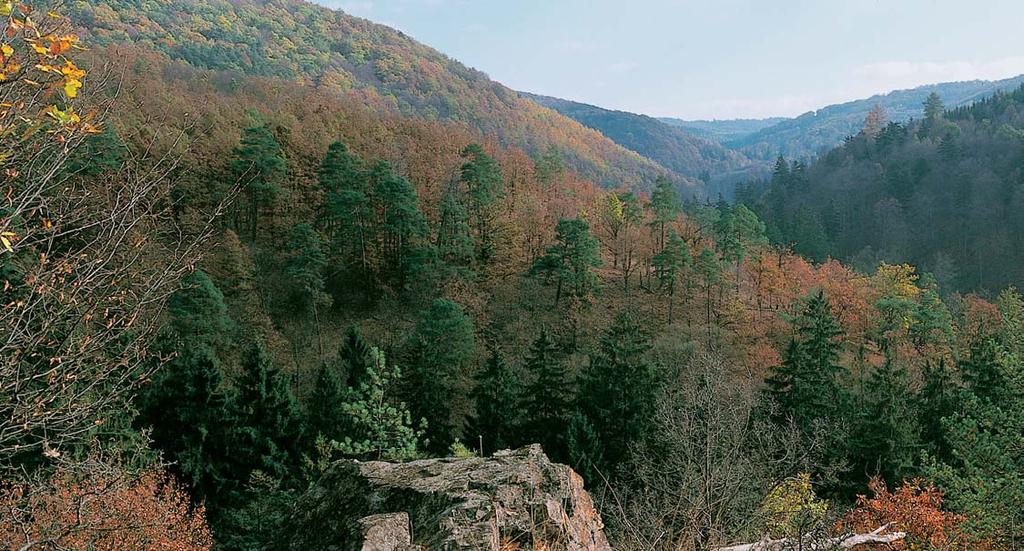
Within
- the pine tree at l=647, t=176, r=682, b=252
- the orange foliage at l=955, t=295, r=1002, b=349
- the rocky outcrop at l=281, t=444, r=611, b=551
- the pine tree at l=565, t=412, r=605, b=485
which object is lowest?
the pine tree at l=565, t=412, r=605, b=485

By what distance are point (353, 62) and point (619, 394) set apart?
366 ft

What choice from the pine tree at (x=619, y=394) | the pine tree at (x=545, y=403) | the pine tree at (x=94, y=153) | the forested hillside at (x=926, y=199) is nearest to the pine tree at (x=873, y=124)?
the forested hillside at (x=926, y=199)

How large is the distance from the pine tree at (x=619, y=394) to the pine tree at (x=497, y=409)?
3083 millimetres

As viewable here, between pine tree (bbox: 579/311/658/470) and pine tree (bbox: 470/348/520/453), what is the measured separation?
10.1 feet

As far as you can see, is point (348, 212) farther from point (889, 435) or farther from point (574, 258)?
point (889, 435)

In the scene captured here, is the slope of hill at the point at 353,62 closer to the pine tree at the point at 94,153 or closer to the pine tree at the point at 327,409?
the pine tree at the point at 94,153

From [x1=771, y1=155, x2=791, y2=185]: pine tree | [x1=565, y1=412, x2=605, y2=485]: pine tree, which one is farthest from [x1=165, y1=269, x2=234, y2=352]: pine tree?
[x1=771, y1=155, x2=791, y2=185]: pine tree

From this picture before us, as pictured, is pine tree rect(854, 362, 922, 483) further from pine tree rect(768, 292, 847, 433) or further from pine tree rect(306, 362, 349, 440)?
pine tree rect(306, 362, 349, 440)

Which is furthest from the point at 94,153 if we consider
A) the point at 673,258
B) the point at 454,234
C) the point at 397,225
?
the point at 454,234

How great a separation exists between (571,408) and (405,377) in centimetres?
757

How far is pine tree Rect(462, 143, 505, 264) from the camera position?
3959 cm

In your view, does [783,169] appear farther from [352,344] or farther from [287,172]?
[352,344]

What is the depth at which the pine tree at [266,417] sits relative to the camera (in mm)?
20438

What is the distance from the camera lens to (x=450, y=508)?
4.96 meters
